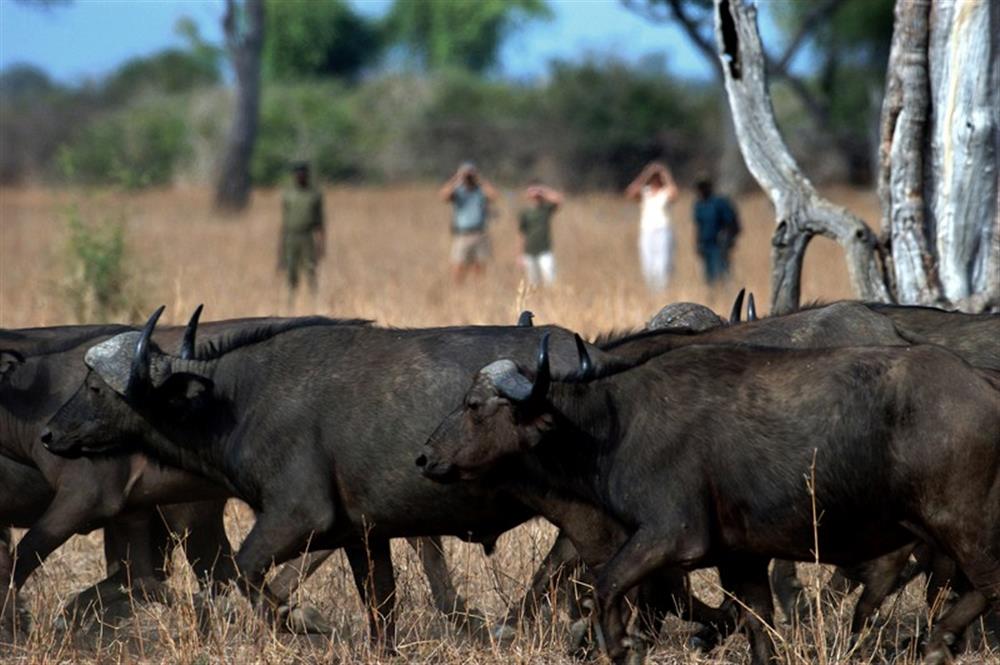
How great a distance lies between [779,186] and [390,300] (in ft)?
21.5

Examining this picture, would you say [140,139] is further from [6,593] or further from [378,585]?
[378,585]

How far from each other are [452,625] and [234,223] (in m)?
30.0

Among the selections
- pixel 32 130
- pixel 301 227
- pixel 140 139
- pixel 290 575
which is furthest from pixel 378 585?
pixel 32 130

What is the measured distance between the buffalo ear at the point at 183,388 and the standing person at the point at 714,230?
14152 millimetres

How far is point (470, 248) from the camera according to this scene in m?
22.8

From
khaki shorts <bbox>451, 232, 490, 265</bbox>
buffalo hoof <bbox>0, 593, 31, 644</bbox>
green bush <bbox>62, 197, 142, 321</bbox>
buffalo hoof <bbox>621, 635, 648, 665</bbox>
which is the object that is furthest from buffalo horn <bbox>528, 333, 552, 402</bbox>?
khaki shorts <bbox>451, 232, 490, 265</bbox>

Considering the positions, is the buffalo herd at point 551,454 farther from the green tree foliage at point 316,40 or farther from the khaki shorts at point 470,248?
the green tree foliage at point 316,40

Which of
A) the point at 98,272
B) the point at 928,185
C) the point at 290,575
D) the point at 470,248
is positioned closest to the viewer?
the point at 290,575

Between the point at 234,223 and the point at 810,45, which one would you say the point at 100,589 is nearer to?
the point at 234,223

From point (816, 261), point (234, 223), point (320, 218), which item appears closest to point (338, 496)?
point (320, 218)

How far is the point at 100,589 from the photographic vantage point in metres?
8.45

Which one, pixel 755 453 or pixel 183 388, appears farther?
pixel 183 388

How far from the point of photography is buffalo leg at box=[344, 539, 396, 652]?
7.58 m

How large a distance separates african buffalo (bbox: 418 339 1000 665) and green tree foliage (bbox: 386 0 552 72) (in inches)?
3268
